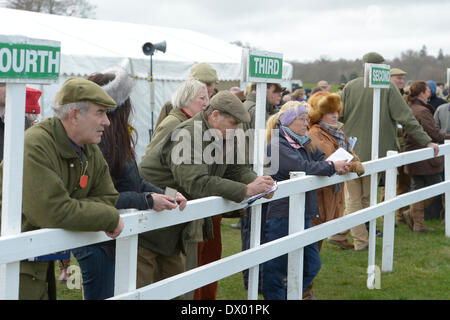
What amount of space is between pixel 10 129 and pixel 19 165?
0.14 metres

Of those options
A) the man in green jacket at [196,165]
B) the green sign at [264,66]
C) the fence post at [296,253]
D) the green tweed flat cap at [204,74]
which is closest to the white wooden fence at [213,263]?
the fence post at [296,253]

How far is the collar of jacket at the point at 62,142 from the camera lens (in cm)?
294

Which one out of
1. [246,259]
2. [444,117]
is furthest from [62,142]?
[444,117]

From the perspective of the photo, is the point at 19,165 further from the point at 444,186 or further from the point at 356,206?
the point at 444,186

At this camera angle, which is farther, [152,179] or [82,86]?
[152,179]

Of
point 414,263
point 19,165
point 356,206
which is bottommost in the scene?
point 414,263

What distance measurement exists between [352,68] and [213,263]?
163ft

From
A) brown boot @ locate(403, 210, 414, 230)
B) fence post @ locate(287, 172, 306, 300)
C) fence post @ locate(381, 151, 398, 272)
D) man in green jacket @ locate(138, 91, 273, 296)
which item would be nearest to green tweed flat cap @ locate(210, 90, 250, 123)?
man in green jacket @ locate(138, 91, 273, 296)

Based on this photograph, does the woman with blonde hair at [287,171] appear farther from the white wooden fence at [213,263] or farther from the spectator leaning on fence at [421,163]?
the spectator leaning on fence at [421,163]

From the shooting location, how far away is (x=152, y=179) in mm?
4258

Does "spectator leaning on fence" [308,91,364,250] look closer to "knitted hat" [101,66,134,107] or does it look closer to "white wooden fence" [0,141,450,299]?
"white wooden fence" [0,141,450,299]

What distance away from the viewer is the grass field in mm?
6016

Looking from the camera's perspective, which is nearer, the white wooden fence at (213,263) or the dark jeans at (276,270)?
the white wooden fence at (213,263)
